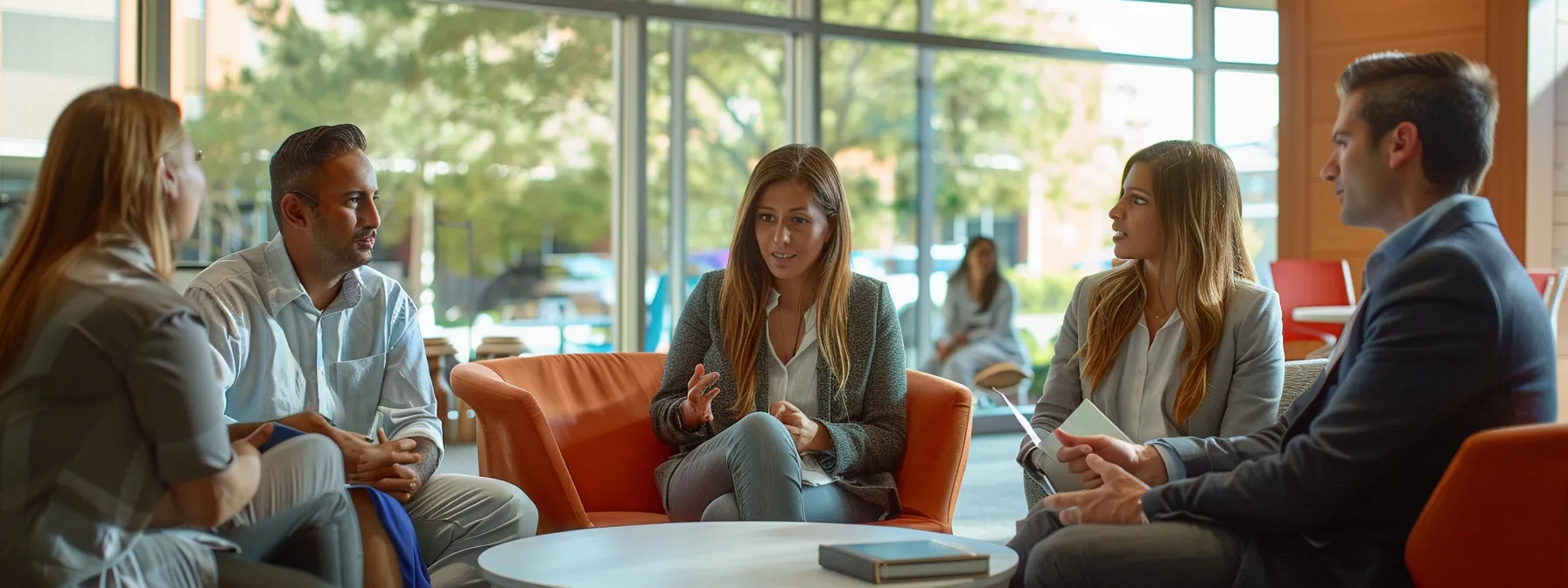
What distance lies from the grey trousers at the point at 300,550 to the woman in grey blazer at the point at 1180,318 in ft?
4.43

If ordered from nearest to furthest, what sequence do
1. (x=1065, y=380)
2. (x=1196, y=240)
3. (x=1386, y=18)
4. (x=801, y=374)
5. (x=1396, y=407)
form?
(x=1396, y=407), (x=1196, y=240), (x=1065, y=380), (x=801, y=374), (x=1386, y=18)

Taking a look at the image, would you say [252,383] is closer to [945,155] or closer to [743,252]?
[743,252]

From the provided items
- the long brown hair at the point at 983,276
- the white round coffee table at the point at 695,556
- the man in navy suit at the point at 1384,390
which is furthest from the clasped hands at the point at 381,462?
the long brown hair at the point at 983,276

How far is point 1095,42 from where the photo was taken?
7.91m

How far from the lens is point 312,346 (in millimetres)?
2674

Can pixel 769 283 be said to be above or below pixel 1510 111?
below

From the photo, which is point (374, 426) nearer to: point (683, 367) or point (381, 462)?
point (381, 462)

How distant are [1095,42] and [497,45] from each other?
3.66 meters

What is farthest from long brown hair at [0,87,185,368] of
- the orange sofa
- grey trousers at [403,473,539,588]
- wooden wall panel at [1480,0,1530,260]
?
wooden wall panel at [1480,0,1530,260]

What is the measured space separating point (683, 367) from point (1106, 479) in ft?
4.10

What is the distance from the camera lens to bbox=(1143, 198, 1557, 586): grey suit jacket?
5.62 ft

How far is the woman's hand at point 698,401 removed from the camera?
2.84 meters

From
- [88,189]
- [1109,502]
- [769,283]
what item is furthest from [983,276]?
[88,189]

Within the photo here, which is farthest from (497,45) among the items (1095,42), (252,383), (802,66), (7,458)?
(7,458)
